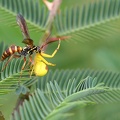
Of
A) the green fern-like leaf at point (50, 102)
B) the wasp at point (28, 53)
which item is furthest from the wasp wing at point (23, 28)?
the green fern-like leaf at point (50, 102)

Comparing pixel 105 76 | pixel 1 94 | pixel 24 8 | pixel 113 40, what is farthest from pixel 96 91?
pixel 113 40

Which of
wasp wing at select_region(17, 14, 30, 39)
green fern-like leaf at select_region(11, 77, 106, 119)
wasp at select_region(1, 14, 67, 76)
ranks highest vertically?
wasp wing at select_region(17, 14, 30, 39)

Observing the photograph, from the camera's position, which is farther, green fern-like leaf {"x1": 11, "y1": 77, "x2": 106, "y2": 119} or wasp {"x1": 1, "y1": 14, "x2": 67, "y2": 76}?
wasp {"x1": 1, "y1": 14, "x2": 67, "y2": 76}

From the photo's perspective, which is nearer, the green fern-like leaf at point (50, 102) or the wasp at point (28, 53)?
the green fern-like leaf at point (50, 102)

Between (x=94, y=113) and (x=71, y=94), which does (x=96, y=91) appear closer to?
(x=71, y=94)

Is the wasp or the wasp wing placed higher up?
the wasp wing

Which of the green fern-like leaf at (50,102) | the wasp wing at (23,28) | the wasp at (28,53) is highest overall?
the wasp wing at (23,28)

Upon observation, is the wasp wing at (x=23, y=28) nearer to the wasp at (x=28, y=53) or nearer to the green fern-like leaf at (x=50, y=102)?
the wasp at (x=28, y=53)

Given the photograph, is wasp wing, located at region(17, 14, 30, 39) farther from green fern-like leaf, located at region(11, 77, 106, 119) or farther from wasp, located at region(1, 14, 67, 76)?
green fern-like leaf, located at region(11, 77, 106, 119)

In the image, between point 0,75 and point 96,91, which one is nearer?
point 96,91

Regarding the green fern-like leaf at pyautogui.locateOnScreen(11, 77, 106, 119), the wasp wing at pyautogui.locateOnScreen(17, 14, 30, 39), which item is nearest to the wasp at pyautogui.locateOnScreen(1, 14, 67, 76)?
the wasp wing at pyautogui.locateOnScreen(17, 14, 30, 39)

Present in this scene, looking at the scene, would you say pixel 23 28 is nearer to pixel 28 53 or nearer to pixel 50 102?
pixel 28 53
